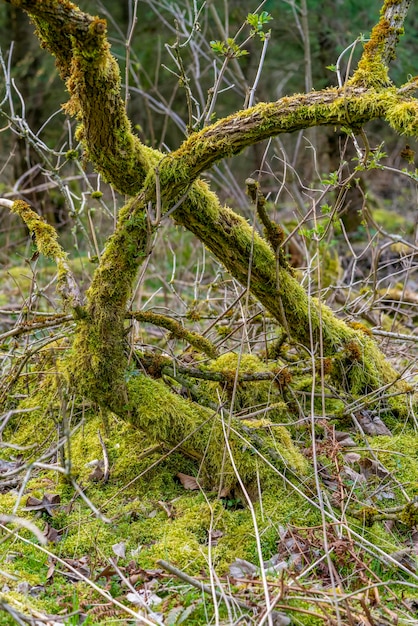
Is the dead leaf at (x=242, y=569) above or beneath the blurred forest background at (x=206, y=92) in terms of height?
beneath

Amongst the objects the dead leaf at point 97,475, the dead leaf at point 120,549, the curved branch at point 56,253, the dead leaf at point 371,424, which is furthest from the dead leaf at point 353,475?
the curved branch at point 56,253

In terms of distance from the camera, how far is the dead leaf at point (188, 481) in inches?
139

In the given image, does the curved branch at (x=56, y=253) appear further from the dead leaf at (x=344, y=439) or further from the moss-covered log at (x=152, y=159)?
the dead leaf at (x=344, y=439)

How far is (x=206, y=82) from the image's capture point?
12.8 metres

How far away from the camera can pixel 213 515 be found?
3195 millimetres

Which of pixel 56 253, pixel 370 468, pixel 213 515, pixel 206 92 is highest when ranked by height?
pixel 206 92

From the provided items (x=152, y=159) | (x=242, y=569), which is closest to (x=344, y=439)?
(x=242, y=569)

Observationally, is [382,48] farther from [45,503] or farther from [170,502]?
[45,503]

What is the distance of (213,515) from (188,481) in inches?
15.8

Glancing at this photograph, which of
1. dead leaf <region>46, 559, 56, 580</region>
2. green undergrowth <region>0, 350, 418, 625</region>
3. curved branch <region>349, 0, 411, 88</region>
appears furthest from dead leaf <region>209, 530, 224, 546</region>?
curved branch <region>349, 0, 411, 88</region>

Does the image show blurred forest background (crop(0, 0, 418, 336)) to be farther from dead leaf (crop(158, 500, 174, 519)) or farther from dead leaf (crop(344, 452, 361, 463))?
dead leaf (crop(158, 500, 174, 519))

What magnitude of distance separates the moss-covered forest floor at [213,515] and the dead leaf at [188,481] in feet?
0.03

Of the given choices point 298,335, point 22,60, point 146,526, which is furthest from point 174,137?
point 146,526

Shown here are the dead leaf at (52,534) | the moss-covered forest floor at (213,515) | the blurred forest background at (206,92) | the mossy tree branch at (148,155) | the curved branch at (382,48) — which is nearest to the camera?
the moss-covered forest floor at (213,515)
